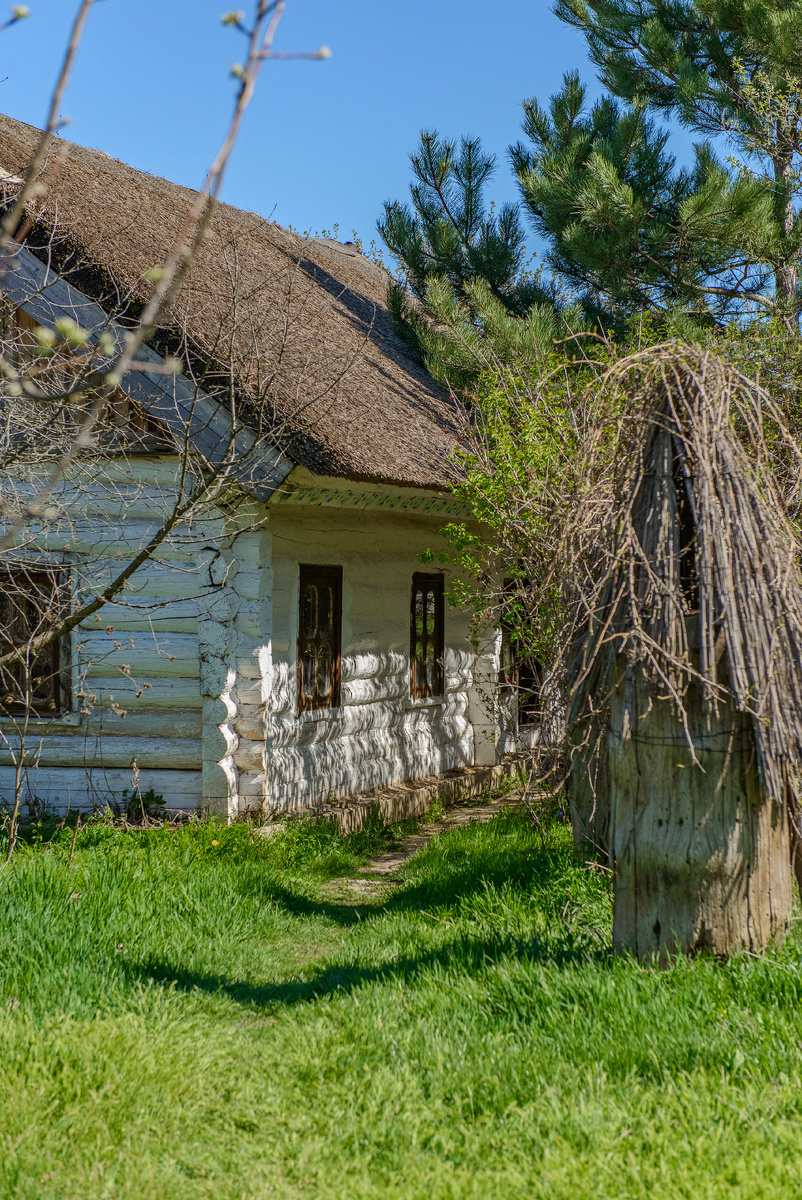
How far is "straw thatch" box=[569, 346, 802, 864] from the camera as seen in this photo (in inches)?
133

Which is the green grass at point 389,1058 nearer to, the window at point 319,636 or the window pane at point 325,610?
the window at point 319,636

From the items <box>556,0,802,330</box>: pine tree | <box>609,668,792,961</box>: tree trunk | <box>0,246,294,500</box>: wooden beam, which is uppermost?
<box>556,0,802,330</box>: pine tree

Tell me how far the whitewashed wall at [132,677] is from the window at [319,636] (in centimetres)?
106

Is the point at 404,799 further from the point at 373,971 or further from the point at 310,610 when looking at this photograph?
the point at 373,971

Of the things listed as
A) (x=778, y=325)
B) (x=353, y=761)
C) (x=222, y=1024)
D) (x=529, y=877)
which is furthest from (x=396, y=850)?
(x=778, y=325)

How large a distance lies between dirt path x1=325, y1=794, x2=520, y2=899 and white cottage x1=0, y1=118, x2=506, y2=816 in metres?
0.69

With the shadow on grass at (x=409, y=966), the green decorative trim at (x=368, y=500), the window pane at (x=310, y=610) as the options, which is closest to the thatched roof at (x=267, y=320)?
the green decorative trim at (x=368, y=500)

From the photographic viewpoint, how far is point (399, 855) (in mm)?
7480

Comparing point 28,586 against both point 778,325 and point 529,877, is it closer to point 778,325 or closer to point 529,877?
point 529,877

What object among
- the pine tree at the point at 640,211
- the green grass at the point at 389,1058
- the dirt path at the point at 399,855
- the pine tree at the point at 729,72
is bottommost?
the dirt path at the point at 399,855

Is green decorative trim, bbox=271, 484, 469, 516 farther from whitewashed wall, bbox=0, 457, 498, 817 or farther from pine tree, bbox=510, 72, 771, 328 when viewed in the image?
pine tree, bbox=510, 72, 771, 328

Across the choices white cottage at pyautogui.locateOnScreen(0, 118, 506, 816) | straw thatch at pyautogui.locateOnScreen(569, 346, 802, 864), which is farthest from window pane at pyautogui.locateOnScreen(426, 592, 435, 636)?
straw thatch at pyautogui.locateOnScreen(569, 346, 802, 864)

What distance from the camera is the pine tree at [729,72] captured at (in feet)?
28.8

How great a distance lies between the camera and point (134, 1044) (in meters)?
3.29
